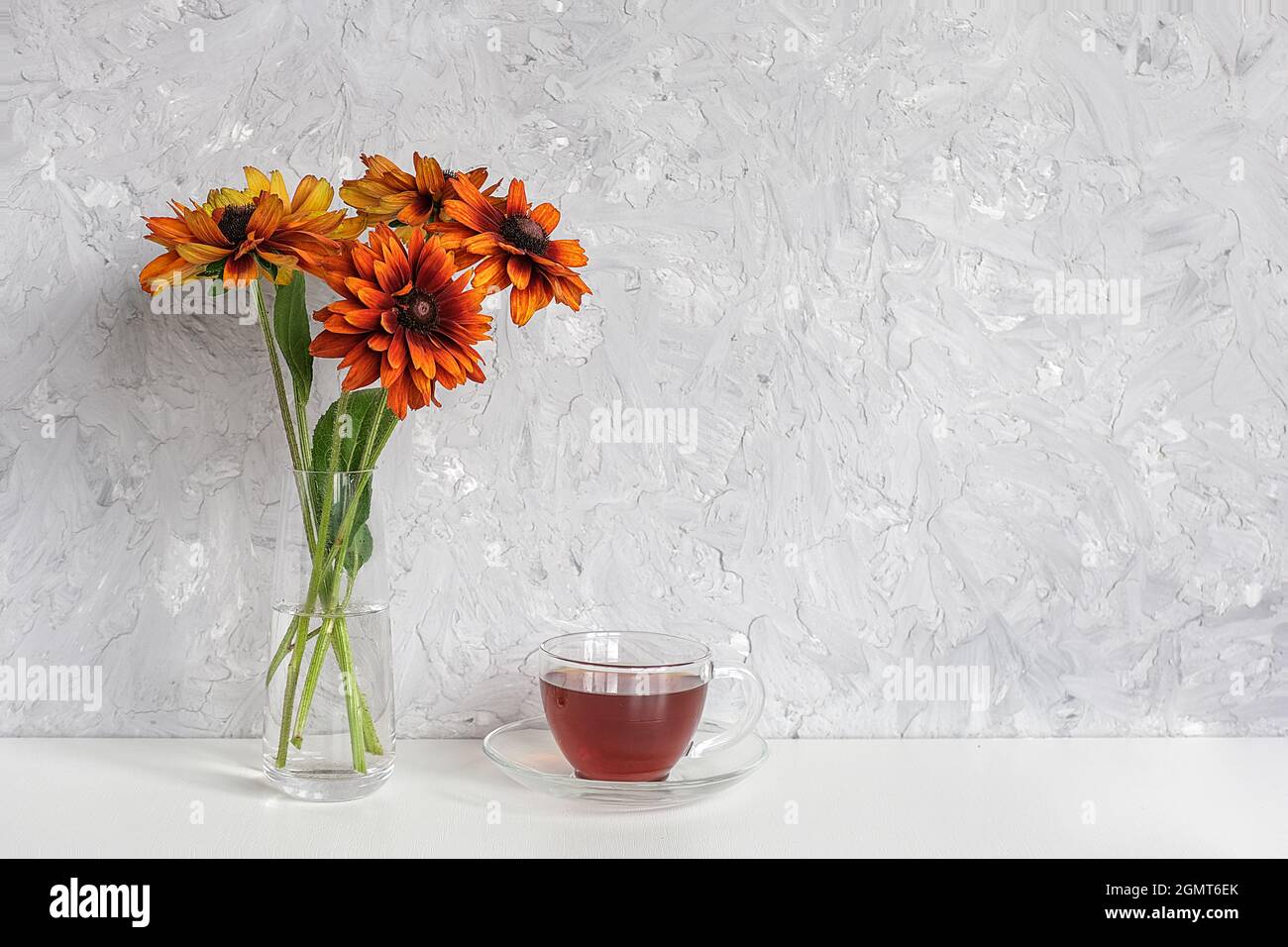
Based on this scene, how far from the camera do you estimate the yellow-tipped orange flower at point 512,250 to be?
2.37 ft

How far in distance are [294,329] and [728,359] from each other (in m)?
0.34

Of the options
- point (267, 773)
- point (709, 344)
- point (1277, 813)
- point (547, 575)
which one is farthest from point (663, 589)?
point (1277, 813)

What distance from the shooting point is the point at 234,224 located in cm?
72

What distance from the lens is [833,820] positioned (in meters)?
0.75

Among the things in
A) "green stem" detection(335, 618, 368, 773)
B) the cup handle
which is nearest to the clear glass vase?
"green stem" detection(335, 618, 368, 773)

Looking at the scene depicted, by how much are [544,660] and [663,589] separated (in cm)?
14

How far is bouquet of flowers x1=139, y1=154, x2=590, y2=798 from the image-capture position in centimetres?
69

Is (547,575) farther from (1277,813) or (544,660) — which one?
(1277,813)

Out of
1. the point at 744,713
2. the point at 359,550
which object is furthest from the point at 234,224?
the point at 744,713

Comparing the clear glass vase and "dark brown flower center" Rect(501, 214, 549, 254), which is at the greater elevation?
"dark brown flower center" Rect(501, 214, 549, 254)

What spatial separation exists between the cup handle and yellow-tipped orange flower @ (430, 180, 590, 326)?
309 mm

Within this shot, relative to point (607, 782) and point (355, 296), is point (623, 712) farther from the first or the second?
point (355, 296)

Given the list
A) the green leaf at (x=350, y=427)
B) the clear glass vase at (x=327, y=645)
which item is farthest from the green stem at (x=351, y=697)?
the green leaf at (x=350, y=427)

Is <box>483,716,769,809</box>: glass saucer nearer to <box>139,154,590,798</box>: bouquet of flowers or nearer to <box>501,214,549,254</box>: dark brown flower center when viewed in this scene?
<box>139,154,590,798</box>: bouquet of flowers
